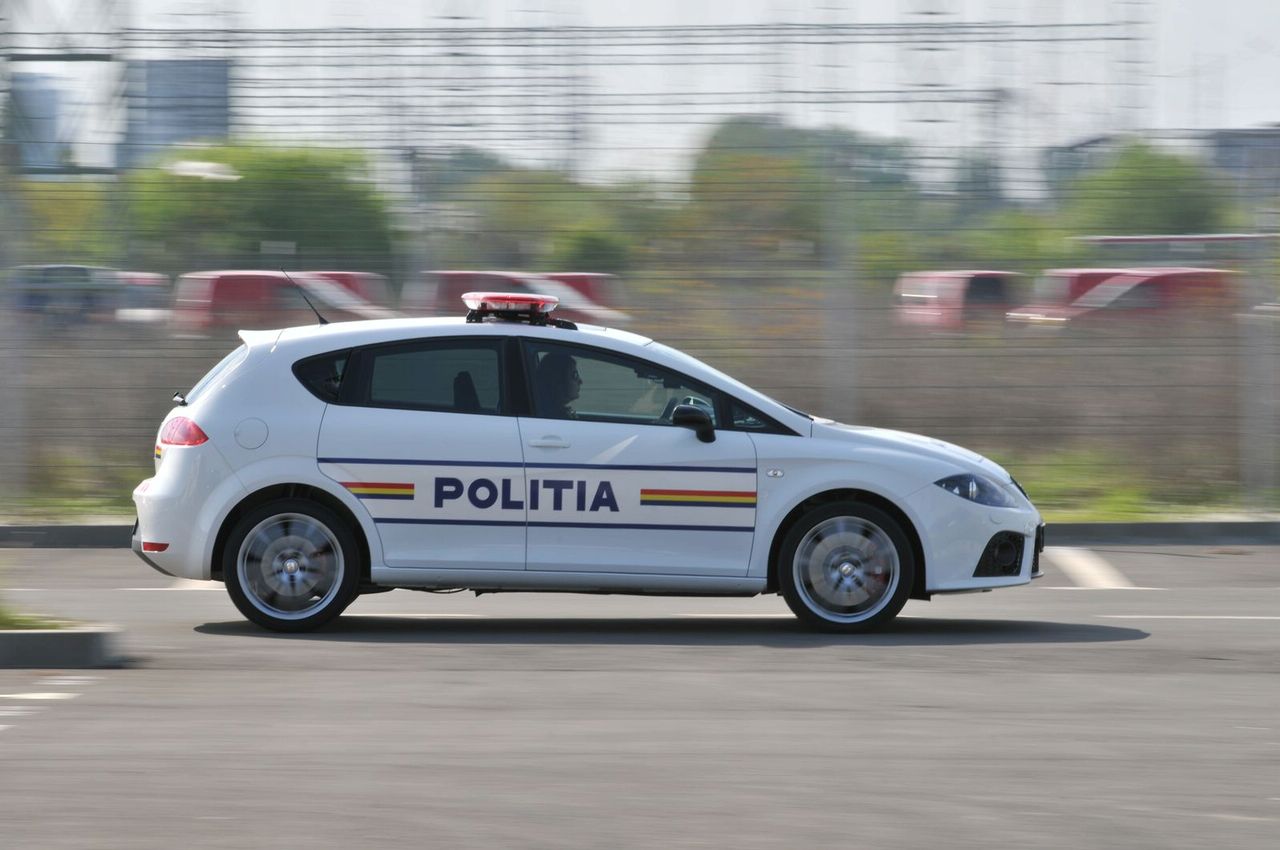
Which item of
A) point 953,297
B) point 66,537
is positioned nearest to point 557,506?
point 66,537

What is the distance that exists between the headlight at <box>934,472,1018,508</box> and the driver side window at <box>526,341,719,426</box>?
3.85 feet

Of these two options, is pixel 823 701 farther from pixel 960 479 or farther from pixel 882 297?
pixel 882 297

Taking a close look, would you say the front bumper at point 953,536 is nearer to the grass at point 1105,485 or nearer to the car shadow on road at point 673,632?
the car shadow on road at point 673,632

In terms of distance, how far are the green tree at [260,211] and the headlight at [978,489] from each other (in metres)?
6.80

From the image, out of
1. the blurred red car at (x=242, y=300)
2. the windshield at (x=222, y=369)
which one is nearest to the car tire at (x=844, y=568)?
the windshield at (x=222, y=369)

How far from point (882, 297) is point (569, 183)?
2.67 meters

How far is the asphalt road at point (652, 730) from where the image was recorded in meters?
5.21

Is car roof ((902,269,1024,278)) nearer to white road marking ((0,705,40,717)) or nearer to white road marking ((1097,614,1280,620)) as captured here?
white road marking ((1097,614,1280,620))

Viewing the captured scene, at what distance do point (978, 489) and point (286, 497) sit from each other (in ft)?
11.0

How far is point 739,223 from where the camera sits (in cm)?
1434

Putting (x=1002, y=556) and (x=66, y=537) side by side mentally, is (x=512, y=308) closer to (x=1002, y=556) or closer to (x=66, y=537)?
(x=1002, y=556)

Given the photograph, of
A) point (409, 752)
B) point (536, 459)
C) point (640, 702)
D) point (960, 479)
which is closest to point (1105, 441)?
point (960, 479)

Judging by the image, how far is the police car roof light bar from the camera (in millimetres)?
9023

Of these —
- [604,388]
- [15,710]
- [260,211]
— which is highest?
[260,211]
